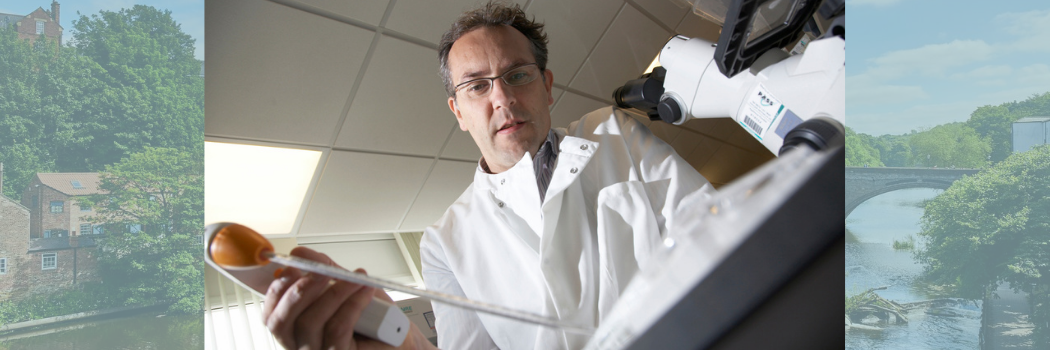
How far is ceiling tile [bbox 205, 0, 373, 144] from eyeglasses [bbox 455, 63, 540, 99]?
285 mm

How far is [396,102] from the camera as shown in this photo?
83cm

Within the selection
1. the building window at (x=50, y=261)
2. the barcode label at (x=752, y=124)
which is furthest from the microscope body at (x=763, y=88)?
the building window at (x=50, y=261)

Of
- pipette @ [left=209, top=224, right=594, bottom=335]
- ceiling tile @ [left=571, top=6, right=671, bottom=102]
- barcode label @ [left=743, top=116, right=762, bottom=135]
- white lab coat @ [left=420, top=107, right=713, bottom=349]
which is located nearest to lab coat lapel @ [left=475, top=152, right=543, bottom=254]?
white lab coat @ [left=420, top=107, right=713, bottom=349]

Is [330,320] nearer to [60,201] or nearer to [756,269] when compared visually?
[756,269]

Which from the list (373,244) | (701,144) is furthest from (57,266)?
(701,144)

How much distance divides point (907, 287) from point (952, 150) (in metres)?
0.08

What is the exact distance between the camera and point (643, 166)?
1.69 feet

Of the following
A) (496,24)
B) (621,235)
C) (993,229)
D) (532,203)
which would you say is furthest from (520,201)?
(993,229)

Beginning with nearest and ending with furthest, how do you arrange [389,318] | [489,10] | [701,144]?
[389,318] → [489,10] → [701,144]

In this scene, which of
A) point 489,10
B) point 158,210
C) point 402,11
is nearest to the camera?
point 158,210

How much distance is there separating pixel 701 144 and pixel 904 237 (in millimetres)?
935

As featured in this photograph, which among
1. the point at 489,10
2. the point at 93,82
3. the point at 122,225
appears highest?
the point at 489,10

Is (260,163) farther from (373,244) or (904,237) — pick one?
(904,237)

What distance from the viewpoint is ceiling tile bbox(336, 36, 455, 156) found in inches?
30.6
